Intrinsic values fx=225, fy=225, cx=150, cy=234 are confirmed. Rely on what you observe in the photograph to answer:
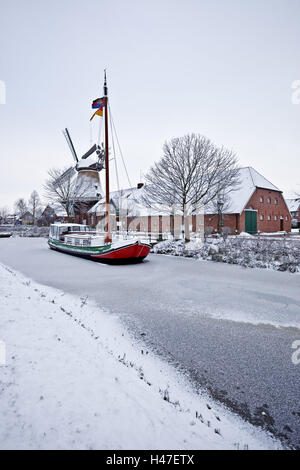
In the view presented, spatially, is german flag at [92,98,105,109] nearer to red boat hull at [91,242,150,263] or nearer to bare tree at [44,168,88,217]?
red boat hull at [91,242,150,263]

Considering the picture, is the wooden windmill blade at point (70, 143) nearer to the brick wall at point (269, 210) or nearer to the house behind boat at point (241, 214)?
the house behind boat at point (241, 214)

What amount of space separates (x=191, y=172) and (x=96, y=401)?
18.7 m

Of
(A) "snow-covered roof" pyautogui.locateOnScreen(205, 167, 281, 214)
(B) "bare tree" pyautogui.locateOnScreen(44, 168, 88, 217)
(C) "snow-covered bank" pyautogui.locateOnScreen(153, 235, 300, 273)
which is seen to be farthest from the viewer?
(B) "bare tree" pyautogui.locateOnScreen(44, 168, 88, 217)

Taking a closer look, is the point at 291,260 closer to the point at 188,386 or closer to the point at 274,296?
the point at 274,296

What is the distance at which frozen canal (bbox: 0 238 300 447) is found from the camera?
9.98 feet

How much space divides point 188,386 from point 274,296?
17.4 ft

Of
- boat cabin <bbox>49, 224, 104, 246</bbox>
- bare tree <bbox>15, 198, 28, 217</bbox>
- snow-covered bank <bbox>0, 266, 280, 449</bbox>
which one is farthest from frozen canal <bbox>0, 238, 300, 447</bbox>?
bare tree <bbox>15, 198, 28, 217</bbox>

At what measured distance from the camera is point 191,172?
1917 cm

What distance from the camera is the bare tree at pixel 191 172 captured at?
19.2 meters

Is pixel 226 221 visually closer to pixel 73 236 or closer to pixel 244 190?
pixel 244 190

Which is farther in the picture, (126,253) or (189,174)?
(189,174)

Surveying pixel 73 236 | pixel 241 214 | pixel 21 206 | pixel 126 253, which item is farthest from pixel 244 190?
pixel 21 206

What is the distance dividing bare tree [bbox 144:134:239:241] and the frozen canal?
10.7 meters
